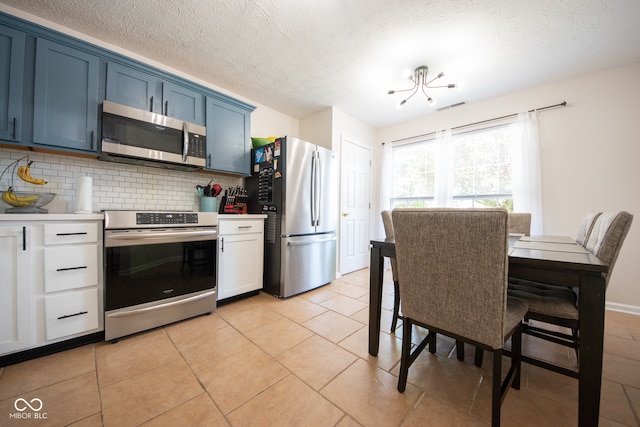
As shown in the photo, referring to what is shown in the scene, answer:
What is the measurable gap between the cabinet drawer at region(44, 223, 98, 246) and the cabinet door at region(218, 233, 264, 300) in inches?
36.2

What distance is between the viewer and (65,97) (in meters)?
1.81

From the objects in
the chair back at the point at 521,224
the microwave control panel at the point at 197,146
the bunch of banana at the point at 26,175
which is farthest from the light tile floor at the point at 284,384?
the microwave control panel at the point at 197,146

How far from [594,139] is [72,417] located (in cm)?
476

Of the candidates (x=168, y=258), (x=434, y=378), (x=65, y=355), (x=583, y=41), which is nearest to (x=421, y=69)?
(x=583, y=41)

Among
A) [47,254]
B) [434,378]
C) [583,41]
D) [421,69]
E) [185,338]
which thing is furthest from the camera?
[421,69]

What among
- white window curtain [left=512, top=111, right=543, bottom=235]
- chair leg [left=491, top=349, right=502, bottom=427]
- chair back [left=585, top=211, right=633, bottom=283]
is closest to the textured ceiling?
white window curtain [left=512, top=111, right=543, bottom=235]

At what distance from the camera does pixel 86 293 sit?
1.64 metres

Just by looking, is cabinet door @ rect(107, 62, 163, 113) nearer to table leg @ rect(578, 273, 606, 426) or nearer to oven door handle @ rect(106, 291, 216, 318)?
oven door handle @ rect(106, 291, 216, 318)

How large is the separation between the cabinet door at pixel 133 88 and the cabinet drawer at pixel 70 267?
51.7 inches

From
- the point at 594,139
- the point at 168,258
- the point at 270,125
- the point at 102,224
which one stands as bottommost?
the point at 168,258

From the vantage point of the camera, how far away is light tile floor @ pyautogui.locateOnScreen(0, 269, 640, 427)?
3.60 ft

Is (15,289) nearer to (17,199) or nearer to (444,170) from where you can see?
(17,199)

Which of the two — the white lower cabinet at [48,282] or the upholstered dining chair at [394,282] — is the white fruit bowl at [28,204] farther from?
the upholstered dining chair at [394,282]

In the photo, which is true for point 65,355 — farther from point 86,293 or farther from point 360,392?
point 360,392
